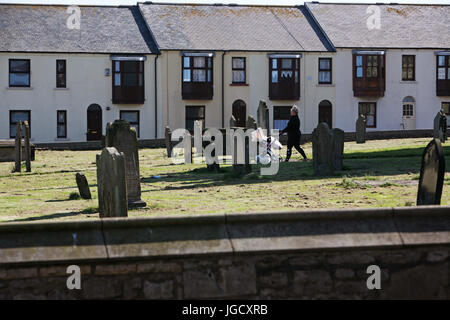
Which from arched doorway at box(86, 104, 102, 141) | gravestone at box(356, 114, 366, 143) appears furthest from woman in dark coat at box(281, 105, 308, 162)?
arched doorway at box(86, 104, 102, 141)

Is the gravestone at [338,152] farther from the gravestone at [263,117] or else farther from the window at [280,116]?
the window at [280,116]

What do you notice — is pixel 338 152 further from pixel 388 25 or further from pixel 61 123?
pixel 388 25

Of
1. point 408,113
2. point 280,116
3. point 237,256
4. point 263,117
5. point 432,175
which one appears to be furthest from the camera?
point 408,113

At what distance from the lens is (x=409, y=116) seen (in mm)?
55031

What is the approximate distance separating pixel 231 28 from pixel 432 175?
4341 cm

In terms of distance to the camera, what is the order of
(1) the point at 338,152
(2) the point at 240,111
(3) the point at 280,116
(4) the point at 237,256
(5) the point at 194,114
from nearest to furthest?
1. (4) the point at 237,256
2. (1) the point at 338,152
3. (5) the point at 194,114
4. (2) the point at 240,111
5. (3) the point at 280,116

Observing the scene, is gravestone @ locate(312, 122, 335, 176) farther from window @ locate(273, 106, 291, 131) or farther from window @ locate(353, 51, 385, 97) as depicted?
window @ locate(353, 51, 385, 97)

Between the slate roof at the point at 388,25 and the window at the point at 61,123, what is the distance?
18383mm

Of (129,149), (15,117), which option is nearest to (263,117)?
(129,149)

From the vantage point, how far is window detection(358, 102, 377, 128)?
54.8 meters

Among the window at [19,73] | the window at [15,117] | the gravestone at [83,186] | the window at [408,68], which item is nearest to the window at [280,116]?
the window at [408,68]

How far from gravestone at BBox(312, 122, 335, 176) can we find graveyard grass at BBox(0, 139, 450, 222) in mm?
237

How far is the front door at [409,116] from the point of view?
5497cm
